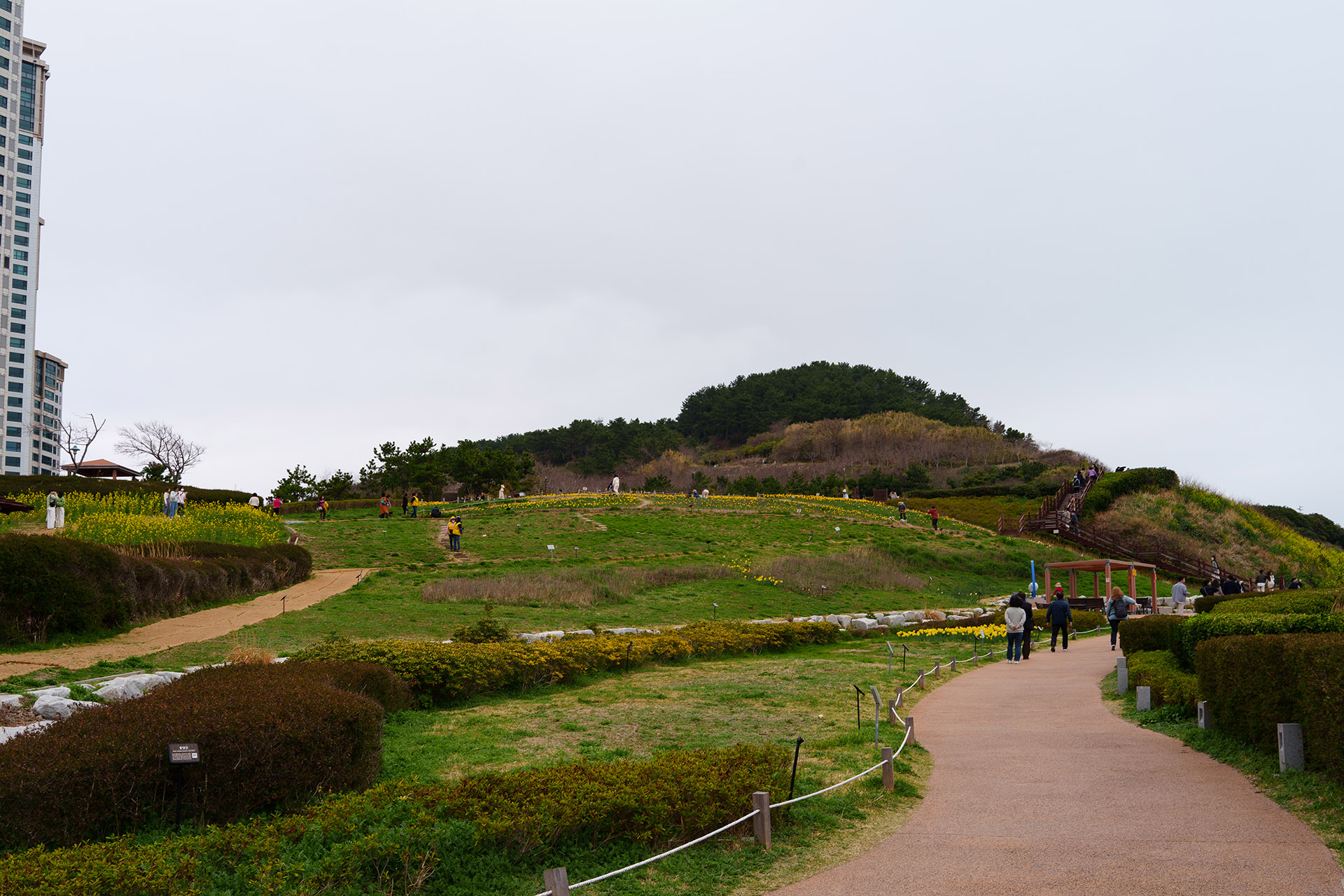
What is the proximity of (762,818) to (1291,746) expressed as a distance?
16.1 ft

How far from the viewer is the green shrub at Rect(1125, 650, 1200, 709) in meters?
10.9

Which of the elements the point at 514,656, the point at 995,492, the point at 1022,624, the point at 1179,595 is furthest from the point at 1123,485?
the point at 514,656

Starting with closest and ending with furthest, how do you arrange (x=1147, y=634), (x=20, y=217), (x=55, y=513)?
1. (x=1147, y=634)
2. (x=55, y=513)
3. (x=20, y=217)

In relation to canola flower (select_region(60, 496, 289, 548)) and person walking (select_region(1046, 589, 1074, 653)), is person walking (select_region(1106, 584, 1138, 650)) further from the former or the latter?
canola flower (select_region(60, 496, 289, 548))

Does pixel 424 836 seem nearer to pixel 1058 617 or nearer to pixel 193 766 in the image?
pixel 193 766

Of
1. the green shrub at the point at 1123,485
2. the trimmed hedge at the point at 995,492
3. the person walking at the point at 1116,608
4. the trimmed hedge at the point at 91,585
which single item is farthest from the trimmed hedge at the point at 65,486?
the trimmed hedge at the point at 995,492

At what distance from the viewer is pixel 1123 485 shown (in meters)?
48.9

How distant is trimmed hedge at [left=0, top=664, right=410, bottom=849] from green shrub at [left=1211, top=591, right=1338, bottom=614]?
12481 mm

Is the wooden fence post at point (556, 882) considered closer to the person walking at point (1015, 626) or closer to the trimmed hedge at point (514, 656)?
the trimmed hedge at point (514, 656)

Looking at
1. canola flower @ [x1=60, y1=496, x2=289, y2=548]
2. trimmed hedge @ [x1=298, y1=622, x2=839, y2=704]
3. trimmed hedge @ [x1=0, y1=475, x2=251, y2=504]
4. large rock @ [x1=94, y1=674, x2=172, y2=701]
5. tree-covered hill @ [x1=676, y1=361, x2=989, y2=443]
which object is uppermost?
tree-covered hill @ [x1=676, y1=361, x2=989, y2=443]

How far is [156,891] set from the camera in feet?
15.5

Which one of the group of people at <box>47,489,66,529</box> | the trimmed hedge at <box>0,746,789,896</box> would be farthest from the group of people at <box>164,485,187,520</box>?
the trimmed hedge at <box>0,746,789,896</box>

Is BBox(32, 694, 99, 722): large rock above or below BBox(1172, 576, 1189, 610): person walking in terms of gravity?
above

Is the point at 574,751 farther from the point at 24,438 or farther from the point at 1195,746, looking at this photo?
the point at 24,438
